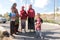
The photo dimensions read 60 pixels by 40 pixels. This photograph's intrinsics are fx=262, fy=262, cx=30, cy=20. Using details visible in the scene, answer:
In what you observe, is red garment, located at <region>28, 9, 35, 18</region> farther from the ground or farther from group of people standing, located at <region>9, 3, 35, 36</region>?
the ground

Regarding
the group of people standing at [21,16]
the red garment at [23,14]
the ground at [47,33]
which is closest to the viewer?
the ground at [47,33]

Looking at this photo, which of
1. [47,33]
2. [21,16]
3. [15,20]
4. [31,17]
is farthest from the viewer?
[31,17]

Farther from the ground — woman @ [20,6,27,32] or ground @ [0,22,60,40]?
woman @ [20,6,27,32]

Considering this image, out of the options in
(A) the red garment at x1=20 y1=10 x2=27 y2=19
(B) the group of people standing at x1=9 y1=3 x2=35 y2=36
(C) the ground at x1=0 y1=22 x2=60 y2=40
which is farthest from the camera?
(A) the red garment at x1=20 y1=10 x2=27 y2=19

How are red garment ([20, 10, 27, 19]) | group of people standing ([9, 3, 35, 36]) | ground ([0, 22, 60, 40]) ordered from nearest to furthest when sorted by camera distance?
ground ([0, 22, 60, 40]) → group of people standing ([9, 3, 35, 36]) → red garment ([20, 10, 27, 19])

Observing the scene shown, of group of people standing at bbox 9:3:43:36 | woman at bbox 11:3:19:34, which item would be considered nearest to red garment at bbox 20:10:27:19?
group of people standing at bbox 9:3:43:36

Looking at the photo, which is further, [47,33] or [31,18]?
→ [31,18]

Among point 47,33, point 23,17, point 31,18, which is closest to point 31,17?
point 31,18

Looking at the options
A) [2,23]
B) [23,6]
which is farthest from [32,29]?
[2,23]

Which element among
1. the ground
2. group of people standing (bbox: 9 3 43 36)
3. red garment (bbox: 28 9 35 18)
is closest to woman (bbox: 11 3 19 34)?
group of people standing (bbox: 9 3 43 36)

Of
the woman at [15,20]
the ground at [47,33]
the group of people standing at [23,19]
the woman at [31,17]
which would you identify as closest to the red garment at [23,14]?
the group of people standing at [23,19]

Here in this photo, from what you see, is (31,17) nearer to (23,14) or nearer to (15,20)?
(23,14)

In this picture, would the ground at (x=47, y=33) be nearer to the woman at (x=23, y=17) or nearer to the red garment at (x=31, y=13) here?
the woman at (x=23, y=17)

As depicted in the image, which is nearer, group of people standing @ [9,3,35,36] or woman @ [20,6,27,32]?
group of people standing @ [9,3,35,36]
